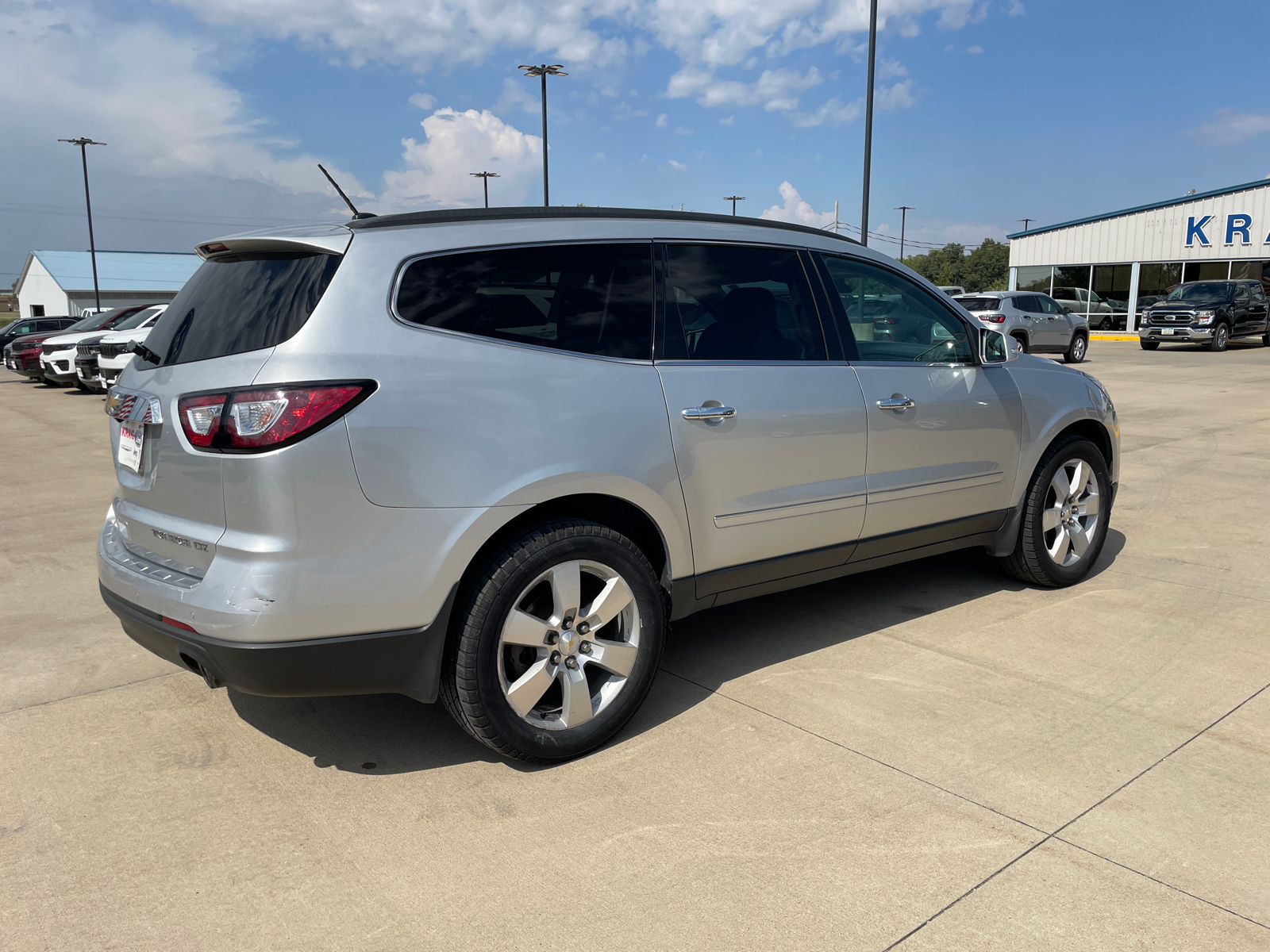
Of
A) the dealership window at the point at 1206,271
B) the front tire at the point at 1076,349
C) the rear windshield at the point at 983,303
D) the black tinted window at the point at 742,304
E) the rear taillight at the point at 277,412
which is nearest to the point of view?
the rear taillight at the point at 277,412

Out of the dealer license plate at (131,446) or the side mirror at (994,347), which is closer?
the dealer license plate at (131,446)

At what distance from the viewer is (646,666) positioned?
3418 mm

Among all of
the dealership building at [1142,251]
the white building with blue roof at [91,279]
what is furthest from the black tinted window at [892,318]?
the white building with blue roof at [91,279]

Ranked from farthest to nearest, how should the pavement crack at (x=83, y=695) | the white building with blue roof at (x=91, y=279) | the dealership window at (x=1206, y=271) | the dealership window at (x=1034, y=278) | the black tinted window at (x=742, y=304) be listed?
the white building with blue roof at (x=91, y=279), the dealership window at (x=1034, y=278), the dealership window at (x=1206, y=271), the pavement crack at (x=83, y=695), the black tinted window at (x=742, y=304)

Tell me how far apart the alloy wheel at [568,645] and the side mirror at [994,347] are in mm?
2285

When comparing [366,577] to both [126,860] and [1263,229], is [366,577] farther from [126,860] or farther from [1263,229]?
[1263,229]

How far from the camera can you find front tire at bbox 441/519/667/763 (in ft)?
9.92

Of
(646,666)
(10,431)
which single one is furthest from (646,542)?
(10,431)

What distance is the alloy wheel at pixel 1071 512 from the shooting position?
5016mm

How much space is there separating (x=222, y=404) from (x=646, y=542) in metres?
1.50

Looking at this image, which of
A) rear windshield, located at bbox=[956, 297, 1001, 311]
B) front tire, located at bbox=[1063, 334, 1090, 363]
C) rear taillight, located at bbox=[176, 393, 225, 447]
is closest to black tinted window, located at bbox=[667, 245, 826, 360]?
rear taillight, located at bbox=[176, 393, 225, 447]

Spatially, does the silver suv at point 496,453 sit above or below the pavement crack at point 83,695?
above

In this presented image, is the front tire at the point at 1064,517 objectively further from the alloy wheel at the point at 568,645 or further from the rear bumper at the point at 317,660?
the rear bumper at the point at 317,660

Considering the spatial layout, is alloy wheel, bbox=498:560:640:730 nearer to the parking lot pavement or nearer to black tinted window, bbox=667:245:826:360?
the parking lot pavement
